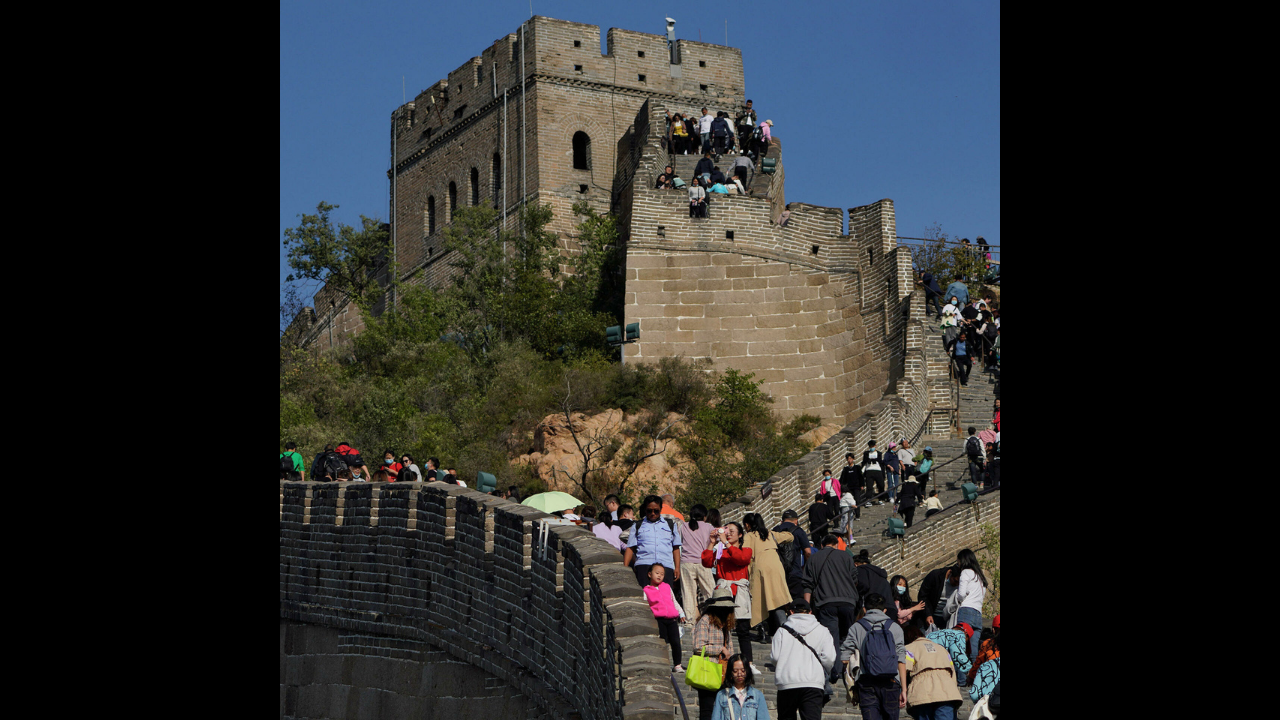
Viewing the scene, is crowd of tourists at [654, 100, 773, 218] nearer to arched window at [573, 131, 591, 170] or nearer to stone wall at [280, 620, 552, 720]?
arched window at [573, 131, 591, 170]

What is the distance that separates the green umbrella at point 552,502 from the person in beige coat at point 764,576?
512 cm

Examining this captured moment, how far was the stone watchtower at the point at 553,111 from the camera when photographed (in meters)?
45.2

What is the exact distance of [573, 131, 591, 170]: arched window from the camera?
4556 centimetres

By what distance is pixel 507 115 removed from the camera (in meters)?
46.4

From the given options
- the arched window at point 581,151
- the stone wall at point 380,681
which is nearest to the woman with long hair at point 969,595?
the stone wall at point 380,681

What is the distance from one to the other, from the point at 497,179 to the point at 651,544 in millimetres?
33904

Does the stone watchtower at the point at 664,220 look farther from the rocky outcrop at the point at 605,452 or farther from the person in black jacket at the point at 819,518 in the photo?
the person in black jacket at the point at 819,518

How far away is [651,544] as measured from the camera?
44.9ft

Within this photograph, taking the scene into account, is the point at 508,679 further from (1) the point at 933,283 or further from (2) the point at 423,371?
(2) the point at 423,371

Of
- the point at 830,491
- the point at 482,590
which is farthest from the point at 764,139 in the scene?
the point at 482,590

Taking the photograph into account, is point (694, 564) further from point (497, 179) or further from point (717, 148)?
point (497, 179)
